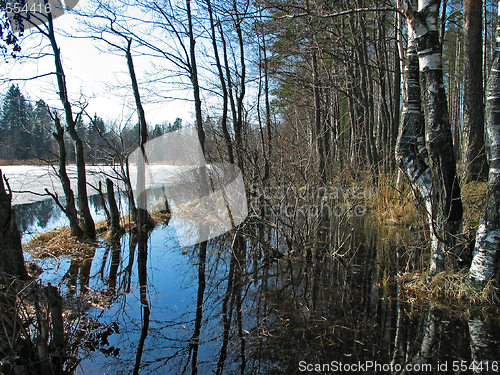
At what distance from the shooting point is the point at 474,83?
8891 millimetres

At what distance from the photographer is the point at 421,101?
14.7 feet

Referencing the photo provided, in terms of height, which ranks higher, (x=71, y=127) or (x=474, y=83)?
(x=474, y=83)

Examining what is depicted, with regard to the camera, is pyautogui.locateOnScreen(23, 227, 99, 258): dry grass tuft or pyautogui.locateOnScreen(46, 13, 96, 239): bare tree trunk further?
pyautogui.locateOnScreen(46, 13, 96, 239): bare tree trunk

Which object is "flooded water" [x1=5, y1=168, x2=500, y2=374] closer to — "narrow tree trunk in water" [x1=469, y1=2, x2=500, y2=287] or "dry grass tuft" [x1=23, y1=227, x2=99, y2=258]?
"dry grass tuft" [x1=23, y1=227, x2=99, y2=258]

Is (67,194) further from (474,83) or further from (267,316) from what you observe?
(474,83)

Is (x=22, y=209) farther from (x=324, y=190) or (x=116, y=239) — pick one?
(x=324, y=190)

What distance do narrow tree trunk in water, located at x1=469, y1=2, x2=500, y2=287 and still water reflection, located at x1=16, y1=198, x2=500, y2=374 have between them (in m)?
0.50

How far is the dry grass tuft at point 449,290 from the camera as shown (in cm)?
386

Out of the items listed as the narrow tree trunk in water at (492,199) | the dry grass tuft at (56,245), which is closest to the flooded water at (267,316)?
the dry grass tuft at (56,245)

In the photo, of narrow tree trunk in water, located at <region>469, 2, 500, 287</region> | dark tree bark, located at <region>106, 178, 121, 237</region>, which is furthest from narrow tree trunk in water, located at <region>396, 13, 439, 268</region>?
dark tree bark, located at <region>106, 178, 121, 237</region>

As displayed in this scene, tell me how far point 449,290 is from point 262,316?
85.7 inches

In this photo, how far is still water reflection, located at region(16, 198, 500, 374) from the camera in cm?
316

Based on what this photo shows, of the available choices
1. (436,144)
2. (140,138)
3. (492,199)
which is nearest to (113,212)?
(140,138)

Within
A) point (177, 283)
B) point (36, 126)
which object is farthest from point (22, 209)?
point (177, 283)
